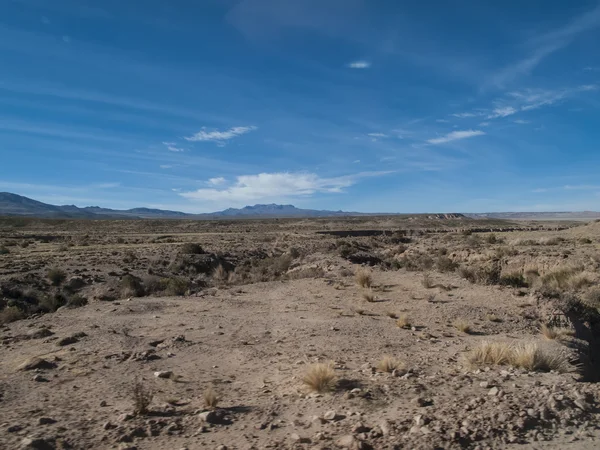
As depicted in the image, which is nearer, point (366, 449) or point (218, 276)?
point (366, 449)

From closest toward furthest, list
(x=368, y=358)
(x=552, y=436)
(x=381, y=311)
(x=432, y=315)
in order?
(x=552, y=436) → (x=368, y=358) → (x=432, y=315) → (x=381, y=311)

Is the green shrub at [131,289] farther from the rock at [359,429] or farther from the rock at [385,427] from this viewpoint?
the rock at [385,427]

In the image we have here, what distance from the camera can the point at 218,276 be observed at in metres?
27.4

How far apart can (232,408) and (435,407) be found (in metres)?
3.15

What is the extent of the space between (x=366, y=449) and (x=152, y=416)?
324cm

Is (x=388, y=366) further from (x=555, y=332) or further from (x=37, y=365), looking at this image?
(x=37, y=365)

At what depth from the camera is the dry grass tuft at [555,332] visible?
12078 millimetres

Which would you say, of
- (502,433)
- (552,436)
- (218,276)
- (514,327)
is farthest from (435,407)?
(218,276)

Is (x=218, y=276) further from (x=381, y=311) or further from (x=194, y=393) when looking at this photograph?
(x=194, y=393)

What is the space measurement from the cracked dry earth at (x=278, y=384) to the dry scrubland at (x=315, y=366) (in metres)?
0.04

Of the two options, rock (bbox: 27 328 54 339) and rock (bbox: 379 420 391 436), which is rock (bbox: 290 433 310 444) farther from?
rock (bbox: 27 328 54 339)

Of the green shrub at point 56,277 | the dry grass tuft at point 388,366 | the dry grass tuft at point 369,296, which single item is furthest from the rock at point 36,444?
the green shrub at point 56,277

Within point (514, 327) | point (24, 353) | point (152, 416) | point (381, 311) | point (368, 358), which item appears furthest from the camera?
point (381, 311)

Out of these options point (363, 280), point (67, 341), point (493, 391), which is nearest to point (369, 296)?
point (363, 280)
